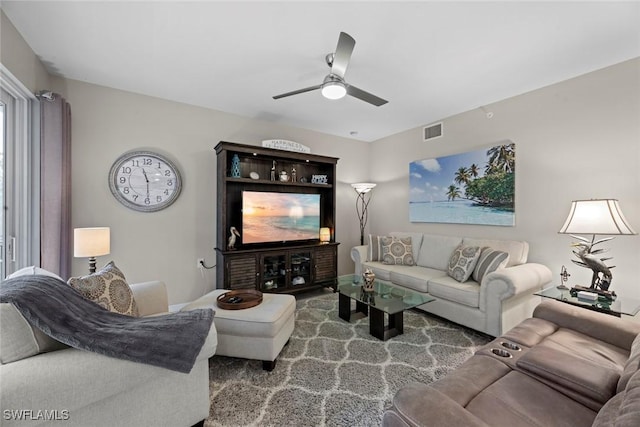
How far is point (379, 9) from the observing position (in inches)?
67.6

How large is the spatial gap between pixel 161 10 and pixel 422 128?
3471 millimetres

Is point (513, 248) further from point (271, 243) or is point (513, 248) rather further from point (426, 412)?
point (271, 243)

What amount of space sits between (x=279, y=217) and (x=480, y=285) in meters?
2.51

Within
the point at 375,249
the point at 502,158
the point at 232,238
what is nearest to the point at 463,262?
the point at 375,249

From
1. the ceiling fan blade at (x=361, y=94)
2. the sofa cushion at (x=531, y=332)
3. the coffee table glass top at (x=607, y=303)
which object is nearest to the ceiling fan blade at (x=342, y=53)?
the ceiling fan blade at (x=361, y=94)

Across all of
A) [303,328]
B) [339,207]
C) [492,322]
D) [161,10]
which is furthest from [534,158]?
[161,10]

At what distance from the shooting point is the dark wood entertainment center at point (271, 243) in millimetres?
3182

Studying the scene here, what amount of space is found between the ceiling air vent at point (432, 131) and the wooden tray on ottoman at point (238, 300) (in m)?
3.29

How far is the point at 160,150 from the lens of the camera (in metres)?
3.09

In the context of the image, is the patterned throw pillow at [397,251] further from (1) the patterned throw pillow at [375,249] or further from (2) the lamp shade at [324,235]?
(2) the lamp shade at [324,235]

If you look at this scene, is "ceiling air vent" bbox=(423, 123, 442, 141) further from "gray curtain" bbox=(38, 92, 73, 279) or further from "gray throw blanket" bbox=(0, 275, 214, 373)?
"gray curtain" bbox=(38, 92, 73, 279)

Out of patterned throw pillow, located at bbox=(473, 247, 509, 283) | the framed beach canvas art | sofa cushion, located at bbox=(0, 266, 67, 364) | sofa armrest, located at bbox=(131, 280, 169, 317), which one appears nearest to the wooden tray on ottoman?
sofa armrest, located at bbox=(131, 280, 169, 317)

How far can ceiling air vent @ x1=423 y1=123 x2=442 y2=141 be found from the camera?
3746 mm

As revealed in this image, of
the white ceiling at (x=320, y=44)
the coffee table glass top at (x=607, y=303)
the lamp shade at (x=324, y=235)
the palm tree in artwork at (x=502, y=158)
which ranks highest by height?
the white ceiling at (x=320, y=44)
